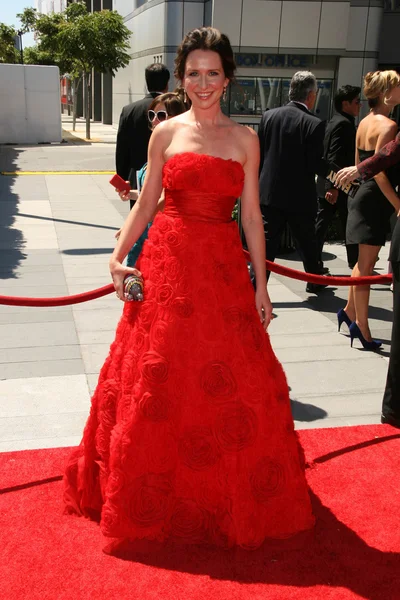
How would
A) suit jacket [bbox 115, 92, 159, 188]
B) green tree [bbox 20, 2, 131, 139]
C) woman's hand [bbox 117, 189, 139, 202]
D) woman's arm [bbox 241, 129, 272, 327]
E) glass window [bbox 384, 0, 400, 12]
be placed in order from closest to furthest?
woman's arm [bbox 241, 129, 272, 327], woman's hand [bbox 117, 189, 139, 202], suit jacket [bbox 115, 92, 159, 188], glass window [bbox 384, 0, 400, 12], green tree [bbox 20, 2, 131, 139]

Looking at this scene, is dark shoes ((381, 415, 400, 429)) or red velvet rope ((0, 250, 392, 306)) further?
dark shoes ((381, 415, 400, 429))

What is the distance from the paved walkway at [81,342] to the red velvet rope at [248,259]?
83cm

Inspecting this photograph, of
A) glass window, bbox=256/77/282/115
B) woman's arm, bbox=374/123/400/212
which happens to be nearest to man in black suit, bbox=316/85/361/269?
woman's arm, bbox=374/123/400/212

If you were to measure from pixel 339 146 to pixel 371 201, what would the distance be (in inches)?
96.9

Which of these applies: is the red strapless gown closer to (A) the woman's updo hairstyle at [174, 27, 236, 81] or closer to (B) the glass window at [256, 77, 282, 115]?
(A) the woman's updo hairstyle at [174, 27, 236, 81]

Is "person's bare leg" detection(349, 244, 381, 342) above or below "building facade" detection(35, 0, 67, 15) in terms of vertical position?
below

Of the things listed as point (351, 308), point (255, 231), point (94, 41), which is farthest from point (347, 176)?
point (94, 41)

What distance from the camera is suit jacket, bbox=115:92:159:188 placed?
626 cm

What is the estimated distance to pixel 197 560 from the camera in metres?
3.11

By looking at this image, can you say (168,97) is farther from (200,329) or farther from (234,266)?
(200,329)

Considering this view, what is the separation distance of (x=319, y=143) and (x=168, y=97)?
291cm

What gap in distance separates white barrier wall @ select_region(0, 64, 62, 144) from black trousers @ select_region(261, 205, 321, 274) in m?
20.6

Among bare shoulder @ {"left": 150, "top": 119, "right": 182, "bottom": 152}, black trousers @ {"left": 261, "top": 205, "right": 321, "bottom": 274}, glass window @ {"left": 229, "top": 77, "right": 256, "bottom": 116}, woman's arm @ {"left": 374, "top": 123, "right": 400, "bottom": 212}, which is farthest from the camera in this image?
glass window @ {"left": 229, "top": 77, "right": 256, "bottom": 116}

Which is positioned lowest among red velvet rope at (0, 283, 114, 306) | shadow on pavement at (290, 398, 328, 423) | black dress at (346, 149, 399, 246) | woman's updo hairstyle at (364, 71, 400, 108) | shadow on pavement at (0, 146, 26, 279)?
shadow on pavement at (0, 146, 26, 279)
